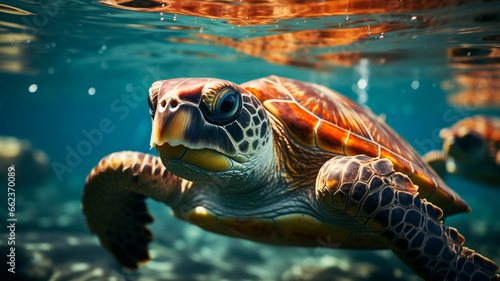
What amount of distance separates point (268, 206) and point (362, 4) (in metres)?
3.58

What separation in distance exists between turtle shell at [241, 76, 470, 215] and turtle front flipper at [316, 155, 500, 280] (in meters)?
0.48

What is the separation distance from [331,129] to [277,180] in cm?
70

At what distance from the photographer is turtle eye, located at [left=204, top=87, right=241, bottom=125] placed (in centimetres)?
187

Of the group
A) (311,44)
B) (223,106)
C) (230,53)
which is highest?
(311,44)

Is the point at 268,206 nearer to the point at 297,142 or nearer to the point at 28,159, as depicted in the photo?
the point at 297,142

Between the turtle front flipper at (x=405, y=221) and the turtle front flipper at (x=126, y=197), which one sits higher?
the turtle front flipper at (x=405, y=221)

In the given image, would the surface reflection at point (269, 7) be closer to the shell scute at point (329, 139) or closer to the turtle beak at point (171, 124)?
the shell scute at point (329, 139)

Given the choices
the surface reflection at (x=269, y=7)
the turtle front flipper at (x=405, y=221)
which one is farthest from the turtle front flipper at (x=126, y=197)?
the surface reflection at (x=269, y=7)

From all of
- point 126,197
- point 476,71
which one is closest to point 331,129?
point 126,197

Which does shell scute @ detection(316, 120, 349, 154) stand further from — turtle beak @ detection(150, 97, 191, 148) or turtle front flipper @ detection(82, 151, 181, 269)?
turtle front flipper @ detection(82, 151, 181, 269)

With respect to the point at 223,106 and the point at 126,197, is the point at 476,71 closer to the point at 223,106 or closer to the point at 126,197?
the point at 223,106

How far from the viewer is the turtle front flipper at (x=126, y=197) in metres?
2.99

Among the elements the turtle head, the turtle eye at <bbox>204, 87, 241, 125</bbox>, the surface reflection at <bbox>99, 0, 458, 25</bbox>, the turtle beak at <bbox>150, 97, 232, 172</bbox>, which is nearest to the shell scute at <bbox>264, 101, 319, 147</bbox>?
the turtle head

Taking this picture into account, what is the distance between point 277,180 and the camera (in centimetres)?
271
